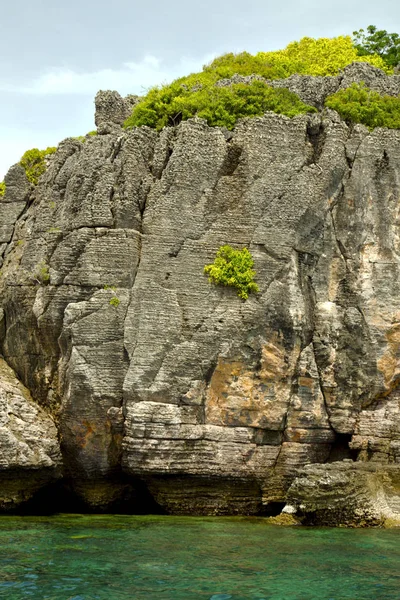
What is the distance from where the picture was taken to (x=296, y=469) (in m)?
16.8

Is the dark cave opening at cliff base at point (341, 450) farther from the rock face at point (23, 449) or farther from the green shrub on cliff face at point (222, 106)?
the green shrub on cliff face at point (222, 106)

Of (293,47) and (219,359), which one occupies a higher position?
(293,47)

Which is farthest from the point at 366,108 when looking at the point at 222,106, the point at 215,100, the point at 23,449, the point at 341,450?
the point at 23,449

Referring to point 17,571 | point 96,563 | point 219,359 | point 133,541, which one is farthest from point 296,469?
point 17,571

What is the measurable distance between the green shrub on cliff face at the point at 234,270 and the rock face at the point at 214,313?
226 mm

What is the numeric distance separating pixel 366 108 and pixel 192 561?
12943 millimetres

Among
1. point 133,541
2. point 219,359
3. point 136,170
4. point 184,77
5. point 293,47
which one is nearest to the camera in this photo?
point 133,541

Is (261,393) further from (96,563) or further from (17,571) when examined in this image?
(17,571)

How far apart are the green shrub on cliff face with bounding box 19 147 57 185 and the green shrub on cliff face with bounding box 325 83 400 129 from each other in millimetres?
8521

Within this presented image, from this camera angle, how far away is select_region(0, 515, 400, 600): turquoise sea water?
31.3ft

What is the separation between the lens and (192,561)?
11305mm

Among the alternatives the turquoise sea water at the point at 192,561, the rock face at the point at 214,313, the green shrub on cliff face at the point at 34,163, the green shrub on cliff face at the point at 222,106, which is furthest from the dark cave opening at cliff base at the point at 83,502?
the green shrub on cliff face at the point at 222,106

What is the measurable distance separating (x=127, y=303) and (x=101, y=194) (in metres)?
2.96

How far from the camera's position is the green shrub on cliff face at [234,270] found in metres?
16.7
